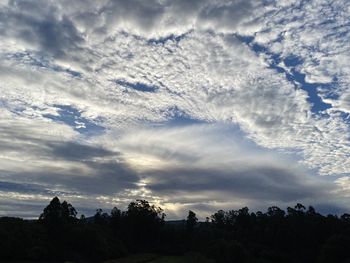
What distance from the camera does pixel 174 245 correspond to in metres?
149

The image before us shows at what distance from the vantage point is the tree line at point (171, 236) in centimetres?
9838

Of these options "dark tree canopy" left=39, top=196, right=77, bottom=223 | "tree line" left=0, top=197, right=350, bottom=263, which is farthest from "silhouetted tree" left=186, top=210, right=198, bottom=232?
"dark tree canopy" left=39, top=196, right=77, bottom=223

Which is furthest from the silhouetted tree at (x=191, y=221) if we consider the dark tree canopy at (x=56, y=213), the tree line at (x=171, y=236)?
the dark tree canopy at (x=56, y=213)

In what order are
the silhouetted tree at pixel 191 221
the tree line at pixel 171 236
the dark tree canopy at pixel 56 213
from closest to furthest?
the tree line at pixel 171 236
the dark tree canopy at pixel 56 213
the silhouetted tree at pixel 191 221

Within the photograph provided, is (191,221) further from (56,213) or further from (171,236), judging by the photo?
(56,213)

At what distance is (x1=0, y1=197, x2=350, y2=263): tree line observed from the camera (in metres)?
98.4

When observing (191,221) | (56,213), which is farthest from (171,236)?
(56,213)

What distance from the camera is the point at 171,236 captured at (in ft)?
508

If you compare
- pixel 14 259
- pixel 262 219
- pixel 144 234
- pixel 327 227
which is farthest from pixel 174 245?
pixel 14 259

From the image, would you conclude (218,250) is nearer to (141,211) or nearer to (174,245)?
(174,245)

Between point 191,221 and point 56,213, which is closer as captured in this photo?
point 56,213

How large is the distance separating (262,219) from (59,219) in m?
82.0

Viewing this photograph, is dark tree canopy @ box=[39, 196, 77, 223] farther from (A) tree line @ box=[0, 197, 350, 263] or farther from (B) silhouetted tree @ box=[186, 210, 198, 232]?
(B) silhouetted tree @ box=[186, 210, 198, 232]

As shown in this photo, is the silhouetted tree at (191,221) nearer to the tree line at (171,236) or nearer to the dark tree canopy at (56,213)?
the tree line at (171,236)
